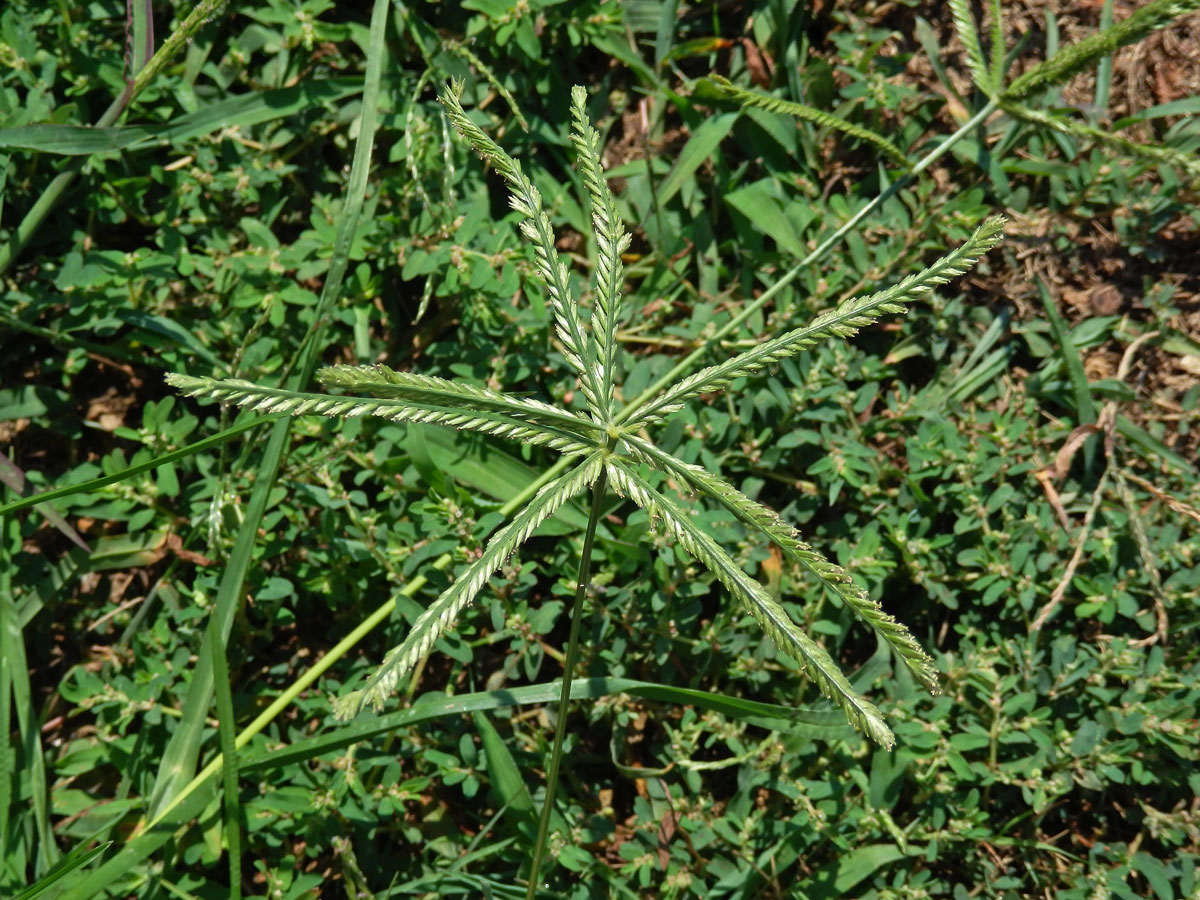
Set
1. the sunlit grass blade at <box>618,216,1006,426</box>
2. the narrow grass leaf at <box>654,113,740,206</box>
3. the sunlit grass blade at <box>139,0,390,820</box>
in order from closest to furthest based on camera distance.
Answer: the sunlit grass blade at <box>618,216,1006,426</box> < the sunlit grass blade at <box>139,0,390,820</box> < the narrow grass leaf at <box>654,113,740,206</box>

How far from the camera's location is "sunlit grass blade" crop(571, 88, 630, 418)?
5.07 ft

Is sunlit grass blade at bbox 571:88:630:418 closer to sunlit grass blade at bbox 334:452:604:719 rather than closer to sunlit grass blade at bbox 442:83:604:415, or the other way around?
sunlit grass blade at bbox 442:83:604:415

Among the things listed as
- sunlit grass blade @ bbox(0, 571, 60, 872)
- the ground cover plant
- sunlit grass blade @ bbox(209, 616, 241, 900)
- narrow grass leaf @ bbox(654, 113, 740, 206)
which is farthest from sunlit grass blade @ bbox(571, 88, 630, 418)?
sunlit grass blade @ bbox(0, 571, 60, 872)

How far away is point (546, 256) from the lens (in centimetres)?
161

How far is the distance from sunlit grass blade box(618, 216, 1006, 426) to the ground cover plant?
93 cm

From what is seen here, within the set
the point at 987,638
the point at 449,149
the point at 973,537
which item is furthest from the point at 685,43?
the point at 987,638

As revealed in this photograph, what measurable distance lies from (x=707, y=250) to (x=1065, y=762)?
5.77ft

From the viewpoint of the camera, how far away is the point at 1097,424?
2.93 metres

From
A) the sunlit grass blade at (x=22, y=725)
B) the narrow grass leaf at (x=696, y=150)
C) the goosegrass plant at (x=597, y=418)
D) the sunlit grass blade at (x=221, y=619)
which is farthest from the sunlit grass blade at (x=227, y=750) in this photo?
the narrow grass leaf at (x=696, y=150)

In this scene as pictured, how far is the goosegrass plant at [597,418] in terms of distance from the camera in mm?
A: 1366

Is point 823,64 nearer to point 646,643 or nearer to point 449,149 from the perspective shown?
point 449,149

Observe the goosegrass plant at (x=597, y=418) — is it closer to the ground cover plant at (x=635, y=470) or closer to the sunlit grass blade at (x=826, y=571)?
the sunlit grass blade at (x=826, y=571)

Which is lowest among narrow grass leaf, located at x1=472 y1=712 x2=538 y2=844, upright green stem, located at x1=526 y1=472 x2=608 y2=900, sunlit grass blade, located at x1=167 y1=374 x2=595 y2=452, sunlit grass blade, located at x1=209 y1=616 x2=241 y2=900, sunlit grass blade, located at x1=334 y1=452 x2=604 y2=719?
narrow grass leaf, located at x1=472 y1=712 x2=538 y2=844

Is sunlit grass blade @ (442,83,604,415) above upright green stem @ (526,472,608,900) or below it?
above
